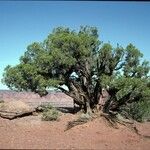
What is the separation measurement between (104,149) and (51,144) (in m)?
2.42

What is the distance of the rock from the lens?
22422 millimetres

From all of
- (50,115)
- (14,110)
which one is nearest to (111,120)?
(50,115)

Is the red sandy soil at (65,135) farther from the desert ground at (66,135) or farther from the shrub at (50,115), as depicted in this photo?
the shrub at (50,115)

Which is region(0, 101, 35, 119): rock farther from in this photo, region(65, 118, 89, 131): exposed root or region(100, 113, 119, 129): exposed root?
region(100, 113, 119, 129): exposed root

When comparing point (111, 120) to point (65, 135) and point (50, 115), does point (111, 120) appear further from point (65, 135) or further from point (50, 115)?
point (65, 135)

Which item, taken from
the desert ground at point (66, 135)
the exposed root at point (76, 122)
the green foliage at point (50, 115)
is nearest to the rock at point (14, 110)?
the desert ground at point (66, 135)

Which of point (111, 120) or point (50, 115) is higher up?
point (50, 115)

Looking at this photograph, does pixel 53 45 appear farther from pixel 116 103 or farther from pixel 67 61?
pixel 116 103

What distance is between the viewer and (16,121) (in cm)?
2134

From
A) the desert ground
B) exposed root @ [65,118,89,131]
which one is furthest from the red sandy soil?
exposed root @ [65,118,89,131]

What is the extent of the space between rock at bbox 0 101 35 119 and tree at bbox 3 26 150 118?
1357 mm

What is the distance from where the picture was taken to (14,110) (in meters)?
23.2

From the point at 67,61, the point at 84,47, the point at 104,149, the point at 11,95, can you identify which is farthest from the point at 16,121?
the point at 11,95

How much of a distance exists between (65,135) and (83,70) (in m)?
6.03
